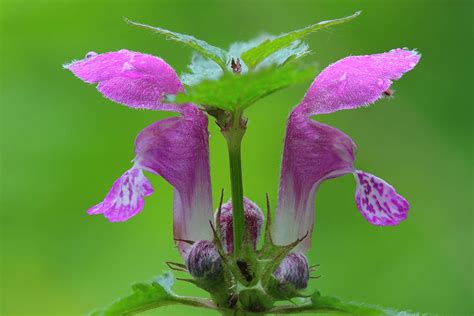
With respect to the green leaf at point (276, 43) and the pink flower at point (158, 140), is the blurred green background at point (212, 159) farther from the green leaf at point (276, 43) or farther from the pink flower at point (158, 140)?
the green leaf at point (276, 43)

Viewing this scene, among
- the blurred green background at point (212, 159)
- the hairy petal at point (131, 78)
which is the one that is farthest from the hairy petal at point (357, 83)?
the blurred green background at point (212, 159)

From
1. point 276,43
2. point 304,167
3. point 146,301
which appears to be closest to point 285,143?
point 304,167

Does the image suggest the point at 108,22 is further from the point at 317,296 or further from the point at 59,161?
the point at 317,296

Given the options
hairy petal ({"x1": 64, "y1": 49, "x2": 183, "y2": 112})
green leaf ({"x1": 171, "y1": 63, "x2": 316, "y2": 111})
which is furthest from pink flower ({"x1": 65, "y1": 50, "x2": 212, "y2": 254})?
green leaf ({"x1": 171, "y1": 63, "x2": 316, "y2": 111})

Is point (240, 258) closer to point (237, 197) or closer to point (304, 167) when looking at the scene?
point (237, 197)

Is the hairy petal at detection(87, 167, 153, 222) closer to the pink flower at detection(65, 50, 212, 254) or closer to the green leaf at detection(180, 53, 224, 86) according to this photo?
the pink flower at detection(65, 50, 212, 254)

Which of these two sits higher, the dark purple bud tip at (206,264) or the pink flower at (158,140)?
the pink flower at (158,140)
